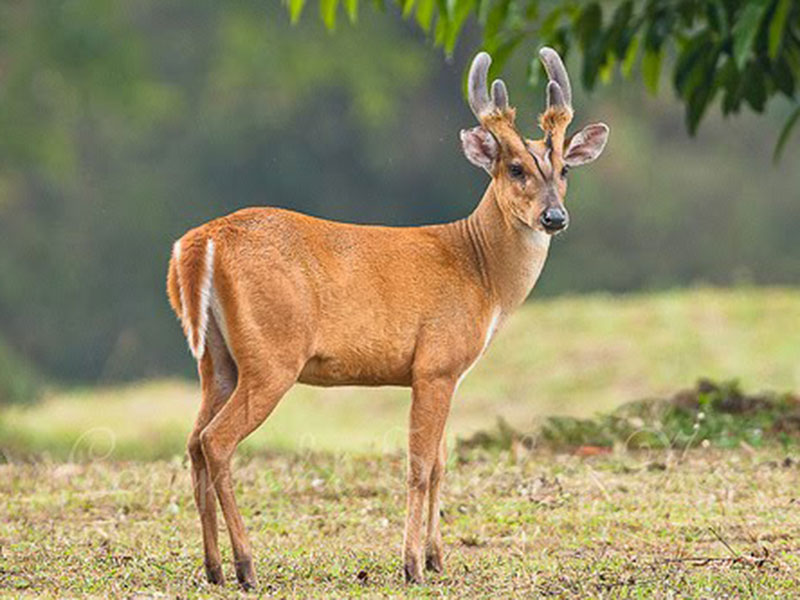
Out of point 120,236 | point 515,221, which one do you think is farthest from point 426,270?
point 120,236

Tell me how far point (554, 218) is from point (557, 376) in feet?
28.1

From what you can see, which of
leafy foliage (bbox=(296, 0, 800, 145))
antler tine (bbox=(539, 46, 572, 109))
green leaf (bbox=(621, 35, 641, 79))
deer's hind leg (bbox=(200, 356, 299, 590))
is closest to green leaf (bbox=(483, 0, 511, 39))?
leafy foliage (bbox=(296, 0, 800, 145))

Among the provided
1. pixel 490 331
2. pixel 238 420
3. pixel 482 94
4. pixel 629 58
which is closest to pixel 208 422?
pixel 238 420

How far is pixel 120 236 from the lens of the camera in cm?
2745

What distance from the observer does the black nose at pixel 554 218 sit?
5.91 m

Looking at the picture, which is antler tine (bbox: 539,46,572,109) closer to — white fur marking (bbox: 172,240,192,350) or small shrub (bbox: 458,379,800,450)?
white fur marking (bbox: 172,240,192,350)

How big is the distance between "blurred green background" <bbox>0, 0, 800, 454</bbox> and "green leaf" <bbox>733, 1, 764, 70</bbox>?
15.3 m

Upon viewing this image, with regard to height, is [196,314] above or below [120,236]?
above

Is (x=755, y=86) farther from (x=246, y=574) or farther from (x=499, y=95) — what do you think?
(x=246, y=574)

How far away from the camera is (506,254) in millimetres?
6238

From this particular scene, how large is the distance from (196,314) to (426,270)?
894mm

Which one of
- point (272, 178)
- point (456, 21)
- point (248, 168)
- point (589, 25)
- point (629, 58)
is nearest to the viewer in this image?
point (456, 21)

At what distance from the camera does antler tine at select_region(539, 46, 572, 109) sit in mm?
6195

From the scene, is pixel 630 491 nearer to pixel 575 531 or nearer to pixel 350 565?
pixel 575 531
